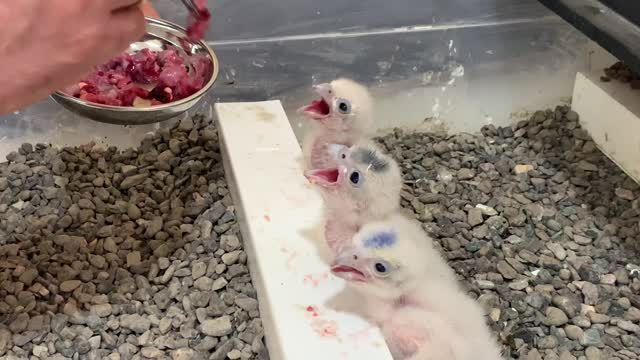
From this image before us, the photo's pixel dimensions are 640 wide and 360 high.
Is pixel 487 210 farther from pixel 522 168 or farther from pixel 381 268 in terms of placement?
pixel 381 268

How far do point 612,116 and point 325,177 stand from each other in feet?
3.02

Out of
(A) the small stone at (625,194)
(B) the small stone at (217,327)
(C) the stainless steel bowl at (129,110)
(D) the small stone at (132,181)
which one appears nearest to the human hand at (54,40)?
(C) the stainless steel bowl at (129,110)

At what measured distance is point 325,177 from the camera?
1538 mm

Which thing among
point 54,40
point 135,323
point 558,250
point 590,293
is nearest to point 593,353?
point 590,293

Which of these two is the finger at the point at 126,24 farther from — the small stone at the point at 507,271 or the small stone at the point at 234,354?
the small stone at the point at 507,271

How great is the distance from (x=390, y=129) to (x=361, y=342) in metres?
0.96

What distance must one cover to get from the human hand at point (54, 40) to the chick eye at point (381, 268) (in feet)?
1.82

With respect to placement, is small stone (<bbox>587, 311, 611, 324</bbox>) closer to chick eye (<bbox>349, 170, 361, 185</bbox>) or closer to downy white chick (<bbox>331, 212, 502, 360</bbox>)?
downy white chick (<bbox>331, 212, 502, 360</bbox>)

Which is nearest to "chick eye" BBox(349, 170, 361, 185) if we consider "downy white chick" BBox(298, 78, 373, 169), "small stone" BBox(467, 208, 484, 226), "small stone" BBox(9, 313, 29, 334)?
"downy white chick" BBox(298, 78, 373, 169)

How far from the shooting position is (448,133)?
2209 mm

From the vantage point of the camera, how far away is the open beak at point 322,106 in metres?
1.68

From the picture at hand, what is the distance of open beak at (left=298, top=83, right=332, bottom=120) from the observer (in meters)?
1.68

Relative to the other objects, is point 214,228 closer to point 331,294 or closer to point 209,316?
point 209,316

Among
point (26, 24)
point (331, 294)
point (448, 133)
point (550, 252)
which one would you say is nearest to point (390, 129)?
point (448, 133)
